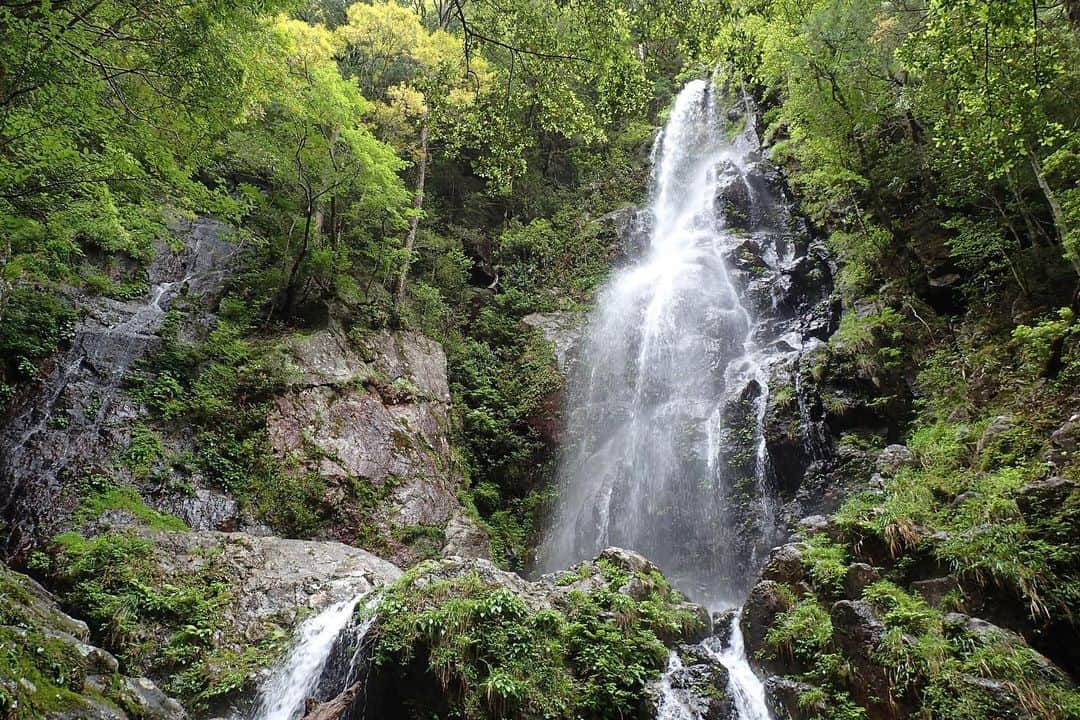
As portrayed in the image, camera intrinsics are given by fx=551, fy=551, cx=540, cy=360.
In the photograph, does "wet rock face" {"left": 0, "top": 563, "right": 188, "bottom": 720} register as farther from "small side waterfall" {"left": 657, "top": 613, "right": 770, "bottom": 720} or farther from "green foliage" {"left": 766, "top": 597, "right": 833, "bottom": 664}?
"green foliage" {"left": 766, "top": 597, "right": 833, "bottom": 664}

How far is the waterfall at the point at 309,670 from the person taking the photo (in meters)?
5.98

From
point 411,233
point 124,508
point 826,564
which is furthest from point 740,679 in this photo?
point 411,233

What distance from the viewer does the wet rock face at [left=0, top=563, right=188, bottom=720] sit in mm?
3514

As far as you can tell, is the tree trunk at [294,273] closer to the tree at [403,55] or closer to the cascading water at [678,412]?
the tree at [403,55]

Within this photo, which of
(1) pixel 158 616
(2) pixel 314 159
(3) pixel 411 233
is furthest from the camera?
(3) pixel 411 233

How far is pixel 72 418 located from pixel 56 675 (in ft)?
20.0

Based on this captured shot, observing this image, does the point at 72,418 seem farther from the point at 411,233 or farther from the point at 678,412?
the point at 678,412

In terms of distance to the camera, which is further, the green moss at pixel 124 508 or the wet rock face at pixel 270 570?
the green moss at pixel 124 508

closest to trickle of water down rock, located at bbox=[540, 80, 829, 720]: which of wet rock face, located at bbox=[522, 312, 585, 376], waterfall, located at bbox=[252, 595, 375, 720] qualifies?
wet rock face, located at bbox=[522, 312, 585, 376]

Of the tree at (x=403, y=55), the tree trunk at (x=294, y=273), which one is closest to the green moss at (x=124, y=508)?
the tree trunk at (x=294, y=273)

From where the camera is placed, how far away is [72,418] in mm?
8539

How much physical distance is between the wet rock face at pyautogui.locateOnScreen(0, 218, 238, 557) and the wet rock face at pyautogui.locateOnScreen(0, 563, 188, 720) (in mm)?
2792

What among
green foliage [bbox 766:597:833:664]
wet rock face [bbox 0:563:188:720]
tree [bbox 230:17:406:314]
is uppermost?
tree [bbox 230:17:406:314]

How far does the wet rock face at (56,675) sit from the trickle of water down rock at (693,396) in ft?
16.1
